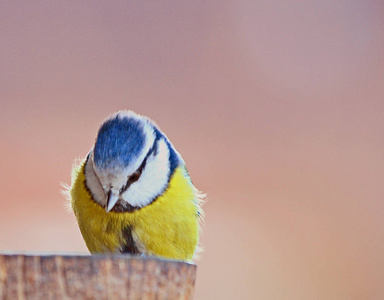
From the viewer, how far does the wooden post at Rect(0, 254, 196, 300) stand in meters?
0.57

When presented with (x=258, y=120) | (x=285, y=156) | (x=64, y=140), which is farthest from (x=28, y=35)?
(x=285, y=156)

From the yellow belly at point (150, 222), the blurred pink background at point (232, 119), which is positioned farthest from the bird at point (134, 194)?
the blurred pink background at point (232, 119)

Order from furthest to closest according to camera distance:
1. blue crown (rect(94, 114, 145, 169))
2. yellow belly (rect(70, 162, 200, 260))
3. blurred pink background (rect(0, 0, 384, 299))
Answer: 1. blurred pink background (rect(0, 0, 384, 299))
2. yellow belly (rect(70, 162, 200, 260))
3. blue crown (rect(94, 114, 145, 169))

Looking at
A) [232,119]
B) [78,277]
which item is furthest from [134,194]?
[232,119]

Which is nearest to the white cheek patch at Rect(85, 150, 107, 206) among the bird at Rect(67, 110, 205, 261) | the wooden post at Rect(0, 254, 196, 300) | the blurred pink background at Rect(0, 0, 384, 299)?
the bird at Rect(67, 110, 205, 261)

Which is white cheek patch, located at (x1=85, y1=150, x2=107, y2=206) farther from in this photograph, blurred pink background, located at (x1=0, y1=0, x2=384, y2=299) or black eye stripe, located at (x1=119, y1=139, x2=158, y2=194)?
blurred pink background, located at (x1=0, y1=0, x2=384, y2=299)

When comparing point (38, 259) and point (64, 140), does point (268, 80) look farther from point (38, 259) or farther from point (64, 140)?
point (38, 259)

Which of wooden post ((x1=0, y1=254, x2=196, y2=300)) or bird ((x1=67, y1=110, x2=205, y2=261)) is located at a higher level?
bird ((x1=67, y1=110, x2=205, y2=261))

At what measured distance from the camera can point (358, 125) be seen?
2.49 m

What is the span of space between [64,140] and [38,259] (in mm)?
1676

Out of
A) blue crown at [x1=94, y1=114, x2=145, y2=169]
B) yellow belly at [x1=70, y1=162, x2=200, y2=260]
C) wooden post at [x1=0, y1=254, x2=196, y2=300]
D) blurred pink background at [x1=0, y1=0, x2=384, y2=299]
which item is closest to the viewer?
wooden post at [x1=0, y1=254, x2=196, y2=300]

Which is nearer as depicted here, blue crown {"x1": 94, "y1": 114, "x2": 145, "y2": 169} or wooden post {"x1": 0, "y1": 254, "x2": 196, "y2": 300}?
wooden post {"x1": 0, "y1": 254, "x2": 196, "y2": 300}

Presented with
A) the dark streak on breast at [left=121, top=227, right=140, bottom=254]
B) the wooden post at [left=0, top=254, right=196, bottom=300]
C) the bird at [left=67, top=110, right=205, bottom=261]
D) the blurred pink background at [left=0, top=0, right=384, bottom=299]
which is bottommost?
the wooden post at [left=0, top=254, right=196, bottom=300]

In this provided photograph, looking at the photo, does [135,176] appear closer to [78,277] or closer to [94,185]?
[94,185]
